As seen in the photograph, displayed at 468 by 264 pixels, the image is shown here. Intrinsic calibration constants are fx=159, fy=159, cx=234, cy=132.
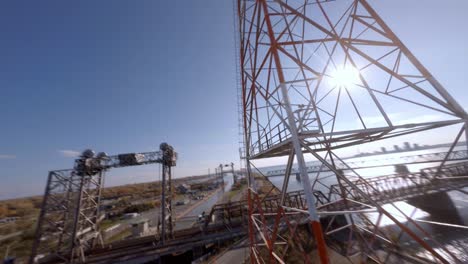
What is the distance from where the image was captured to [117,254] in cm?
1262

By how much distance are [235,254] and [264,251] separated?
2202 millimetres

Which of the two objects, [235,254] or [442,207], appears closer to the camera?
[235,254]

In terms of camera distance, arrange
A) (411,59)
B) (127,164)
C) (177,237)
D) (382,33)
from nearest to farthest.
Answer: (411,59) → (382,33) → (177,237) → (127,164)

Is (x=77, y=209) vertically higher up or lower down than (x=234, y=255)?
higher up

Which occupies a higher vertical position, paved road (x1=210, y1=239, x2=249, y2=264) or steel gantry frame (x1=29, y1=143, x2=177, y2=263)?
steel gantry frame (x1=29, y1=143, x2=177, y2=263)

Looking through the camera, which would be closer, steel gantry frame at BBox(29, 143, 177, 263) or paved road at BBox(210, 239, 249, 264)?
paved road at BBox(210, 239, 249, 264)

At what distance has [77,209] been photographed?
49.8ft

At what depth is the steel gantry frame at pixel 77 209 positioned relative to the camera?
47.2 feet

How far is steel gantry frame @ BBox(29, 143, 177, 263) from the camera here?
14.4 meters

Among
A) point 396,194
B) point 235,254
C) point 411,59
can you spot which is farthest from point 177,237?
point 396,194

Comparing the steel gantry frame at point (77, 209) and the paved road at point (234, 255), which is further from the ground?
the steel gantry frame at point (77, 209)

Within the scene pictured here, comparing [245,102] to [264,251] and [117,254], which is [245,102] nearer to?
[264,251]

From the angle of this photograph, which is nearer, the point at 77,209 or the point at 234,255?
the point at 234,255

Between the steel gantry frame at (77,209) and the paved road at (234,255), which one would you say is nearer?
the paved road at (234,255)
